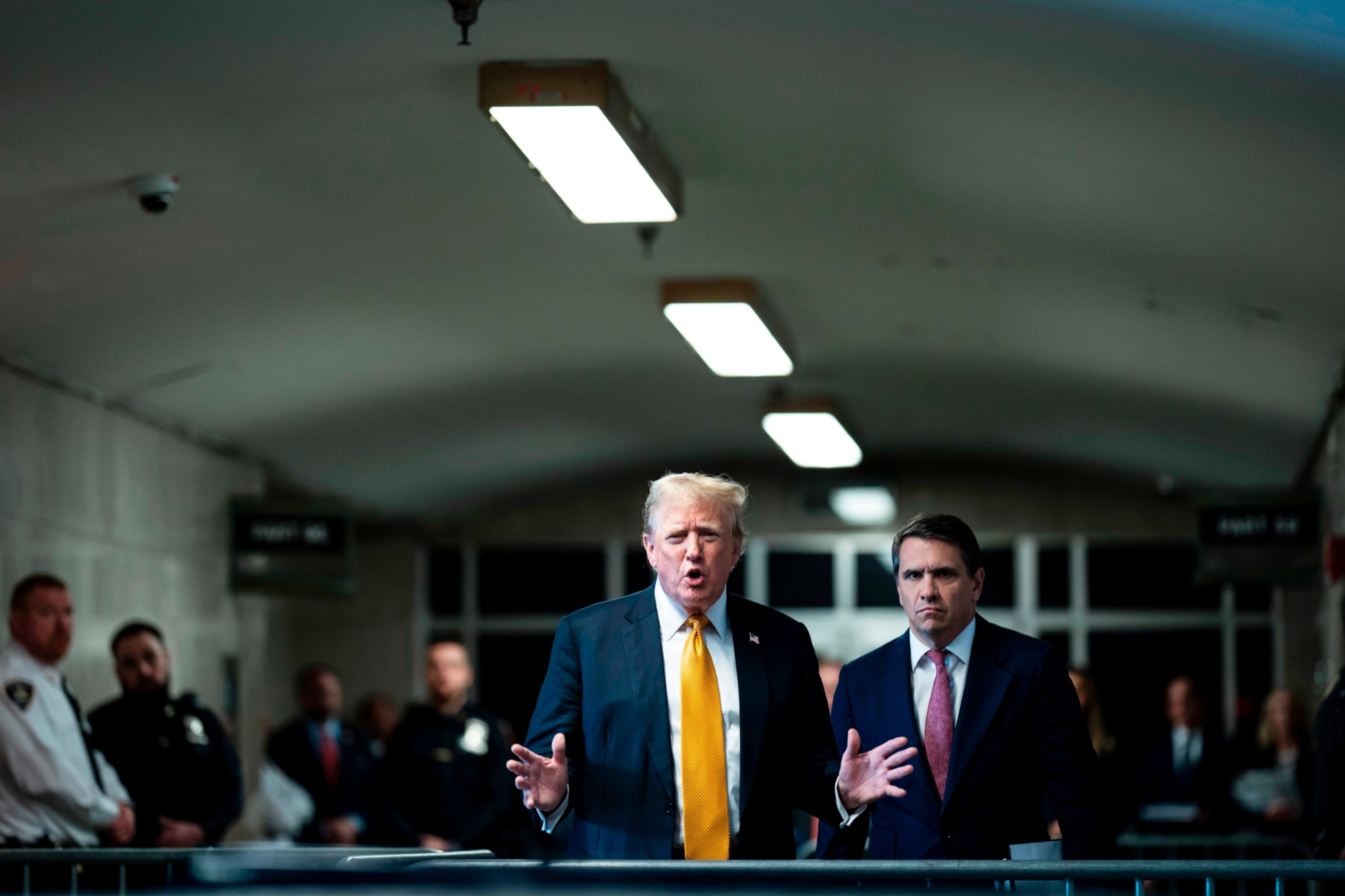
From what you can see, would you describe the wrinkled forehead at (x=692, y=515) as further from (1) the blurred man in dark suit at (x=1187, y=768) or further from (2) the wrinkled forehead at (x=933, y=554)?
(1) the blurred man in dark suit at (x=1187, y=768)

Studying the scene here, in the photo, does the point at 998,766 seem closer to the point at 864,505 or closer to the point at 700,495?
the point at 700,495

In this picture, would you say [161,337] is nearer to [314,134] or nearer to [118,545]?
[118,545]

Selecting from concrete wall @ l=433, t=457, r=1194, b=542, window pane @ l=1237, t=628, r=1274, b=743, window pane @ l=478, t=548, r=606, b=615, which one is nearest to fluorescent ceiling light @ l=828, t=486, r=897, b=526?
concrete wall @ l=433, t=457, r=1194, b=542

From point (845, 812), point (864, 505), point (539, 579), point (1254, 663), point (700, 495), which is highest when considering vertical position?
point (864, 505)

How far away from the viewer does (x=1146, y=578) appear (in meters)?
15.2

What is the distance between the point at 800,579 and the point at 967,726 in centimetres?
1144

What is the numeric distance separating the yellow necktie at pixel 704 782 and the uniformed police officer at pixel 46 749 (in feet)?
11.1

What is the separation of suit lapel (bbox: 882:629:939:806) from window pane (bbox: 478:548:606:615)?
11.3m

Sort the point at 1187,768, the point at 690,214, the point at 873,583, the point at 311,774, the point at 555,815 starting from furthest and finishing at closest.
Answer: the point at 873,583
the point at 1187,768
the point at 311,774
the point at 690,214
the point at 555,815

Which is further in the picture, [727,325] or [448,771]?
[727,325]

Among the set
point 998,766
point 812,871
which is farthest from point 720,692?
point 998,766

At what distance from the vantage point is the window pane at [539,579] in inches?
619

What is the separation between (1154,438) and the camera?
12633 mm

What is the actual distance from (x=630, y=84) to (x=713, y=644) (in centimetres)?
253
